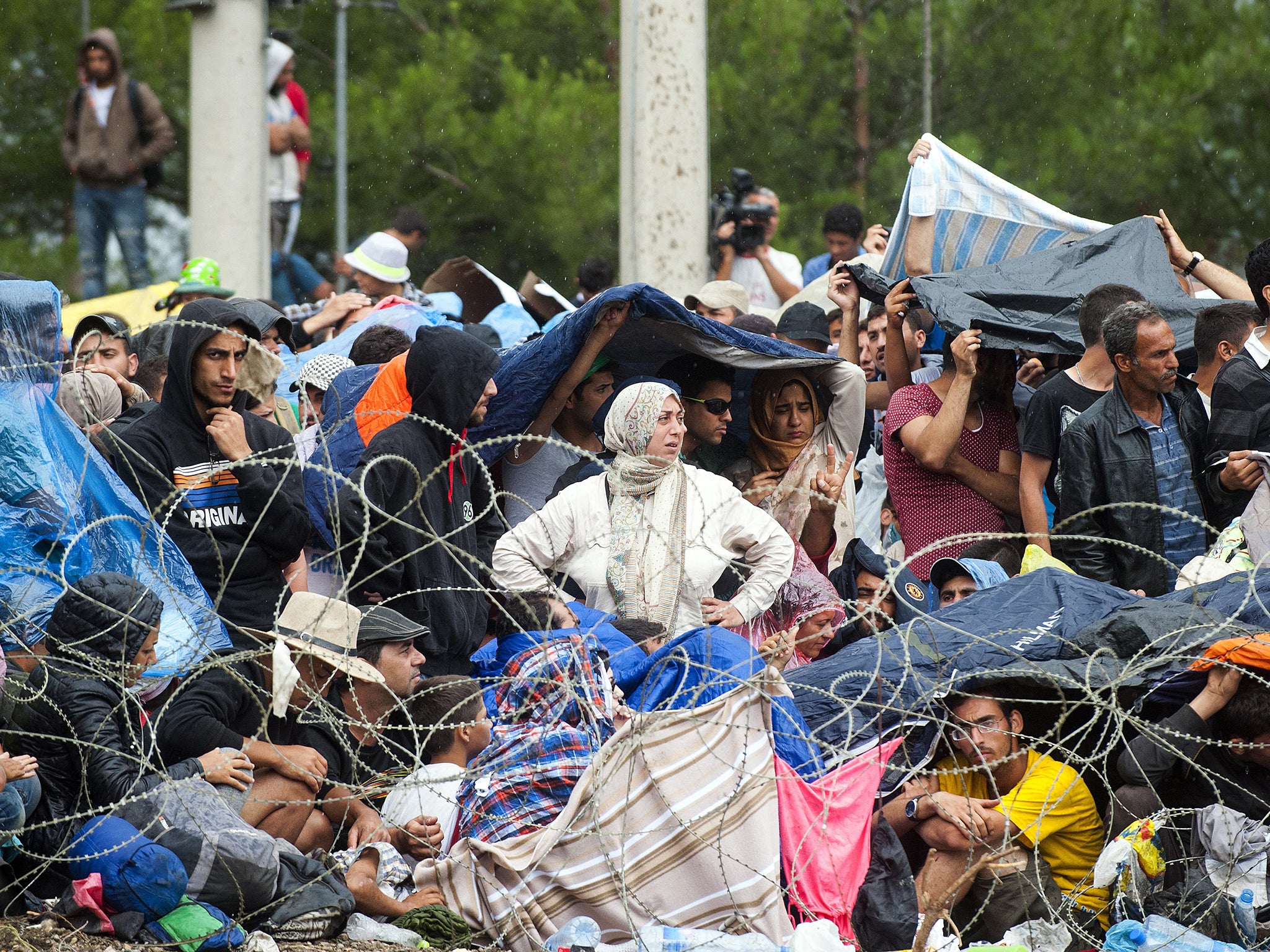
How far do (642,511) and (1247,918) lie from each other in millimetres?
1928

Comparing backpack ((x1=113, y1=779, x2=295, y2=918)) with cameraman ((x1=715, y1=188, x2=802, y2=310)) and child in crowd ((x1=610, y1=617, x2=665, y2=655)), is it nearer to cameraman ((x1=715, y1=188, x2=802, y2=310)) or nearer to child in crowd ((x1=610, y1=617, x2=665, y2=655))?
child in crowd ((x1=610, y1=617, x2=665, y2=655))

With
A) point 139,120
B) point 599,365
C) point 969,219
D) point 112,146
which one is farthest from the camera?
point 139,120

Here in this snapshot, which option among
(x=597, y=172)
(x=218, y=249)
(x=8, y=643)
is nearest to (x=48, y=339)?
(x=8, y=643)

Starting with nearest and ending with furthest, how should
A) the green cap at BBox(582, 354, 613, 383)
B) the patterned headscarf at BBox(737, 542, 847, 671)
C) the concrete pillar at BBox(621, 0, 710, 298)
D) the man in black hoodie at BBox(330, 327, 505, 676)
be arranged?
the man in black hoodie at BBox(330, 327, 505, 676) < the patterned headscarf at BBox(737, 542, 847, 671) < the green cap at BBox(582, 354, 613, 383) < the concrete pillar at BBox(621, 0, 710, 298)

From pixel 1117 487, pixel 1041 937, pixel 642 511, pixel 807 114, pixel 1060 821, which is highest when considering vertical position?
pixel 807 114

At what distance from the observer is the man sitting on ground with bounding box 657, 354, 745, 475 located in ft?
17.8

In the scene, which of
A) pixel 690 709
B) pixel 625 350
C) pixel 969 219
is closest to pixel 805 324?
pixel 969 219

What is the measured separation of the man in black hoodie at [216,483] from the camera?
441 centimetres

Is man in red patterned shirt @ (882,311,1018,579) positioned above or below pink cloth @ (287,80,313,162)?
below

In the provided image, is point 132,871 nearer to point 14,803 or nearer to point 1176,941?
point 14,803

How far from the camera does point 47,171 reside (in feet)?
43.5

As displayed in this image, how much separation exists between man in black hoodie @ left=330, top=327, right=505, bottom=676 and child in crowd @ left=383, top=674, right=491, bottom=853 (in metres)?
0.31

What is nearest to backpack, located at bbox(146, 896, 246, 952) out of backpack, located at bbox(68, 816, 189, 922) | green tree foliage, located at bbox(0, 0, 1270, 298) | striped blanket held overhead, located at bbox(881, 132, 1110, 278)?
backpack, located at bbox(68, 816, 189, 922)

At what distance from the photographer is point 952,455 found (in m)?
5.17
